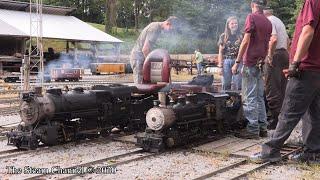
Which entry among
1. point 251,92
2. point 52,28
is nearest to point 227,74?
point 251,92

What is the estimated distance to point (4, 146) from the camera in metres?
7.82

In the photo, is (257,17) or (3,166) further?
(257,17)

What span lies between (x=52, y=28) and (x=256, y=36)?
103ft

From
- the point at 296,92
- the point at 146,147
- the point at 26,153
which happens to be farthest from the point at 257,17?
the point at 26,153

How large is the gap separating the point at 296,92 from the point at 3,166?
3.74m

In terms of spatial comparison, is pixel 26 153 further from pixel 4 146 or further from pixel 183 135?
pixel 183 135

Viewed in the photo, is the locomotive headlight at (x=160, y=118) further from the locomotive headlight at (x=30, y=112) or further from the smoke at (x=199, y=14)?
the smoke at (x=199, y=14)

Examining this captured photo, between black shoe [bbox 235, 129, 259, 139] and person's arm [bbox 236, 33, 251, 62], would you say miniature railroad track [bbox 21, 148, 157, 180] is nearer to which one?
black shoe [bbox 235, 129, 259, 139]

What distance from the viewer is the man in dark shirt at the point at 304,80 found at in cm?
569

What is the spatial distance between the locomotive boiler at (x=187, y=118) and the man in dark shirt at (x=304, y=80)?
1.57m

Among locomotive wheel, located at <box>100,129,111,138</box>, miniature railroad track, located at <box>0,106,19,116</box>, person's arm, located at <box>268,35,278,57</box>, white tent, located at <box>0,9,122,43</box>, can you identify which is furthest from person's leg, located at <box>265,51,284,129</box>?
white tent, located at <box>0,9,122,43</box>

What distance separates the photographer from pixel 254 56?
25.1 ft

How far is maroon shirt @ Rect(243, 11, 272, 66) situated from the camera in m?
7.61

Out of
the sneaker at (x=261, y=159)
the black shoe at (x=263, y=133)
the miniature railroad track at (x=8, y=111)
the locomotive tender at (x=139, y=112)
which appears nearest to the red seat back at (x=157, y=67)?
the locomotive tender at (x=139, y=112)
